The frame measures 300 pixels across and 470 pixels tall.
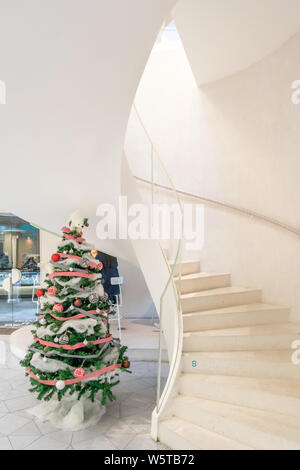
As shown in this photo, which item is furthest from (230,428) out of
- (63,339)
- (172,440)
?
(63,339)

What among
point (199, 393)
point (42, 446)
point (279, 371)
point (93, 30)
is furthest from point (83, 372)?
point (93, 30)

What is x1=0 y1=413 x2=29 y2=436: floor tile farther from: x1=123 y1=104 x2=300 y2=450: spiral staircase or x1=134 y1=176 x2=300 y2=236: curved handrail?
x1=134 y1=176 x2=300 y2=236: curved handrail

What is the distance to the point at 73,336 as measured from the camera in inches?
122

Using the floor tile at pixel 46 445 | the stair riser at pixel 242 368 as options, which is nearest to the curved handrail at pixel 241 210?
the stair riser at pixel 242 368

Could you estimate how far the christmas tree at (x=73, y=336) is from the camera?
9.87 ft

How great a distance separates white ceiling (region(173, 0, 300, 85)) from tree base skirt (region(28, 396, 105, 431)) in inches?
154

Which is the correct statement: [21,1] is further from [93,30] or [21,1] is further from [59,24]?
[93,30]

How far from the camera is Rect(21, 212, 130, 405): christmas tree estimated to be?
3010mm

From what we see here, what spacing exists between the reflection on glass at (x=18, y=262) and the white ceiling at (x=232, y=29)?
4854mm

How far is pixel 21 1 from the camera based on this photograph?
6.12 feet

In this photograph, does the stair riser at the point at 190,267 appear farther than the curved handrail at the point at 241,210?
Yes

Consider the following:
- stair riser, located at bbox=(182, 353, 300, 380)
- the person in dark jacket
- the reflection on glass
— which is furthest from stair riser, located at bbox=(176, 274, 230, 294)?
the reflection on glass

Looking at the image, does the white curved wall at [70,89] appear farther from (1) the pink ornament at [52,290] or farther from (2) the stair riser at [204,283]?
(2) the stair riser at [204,283]

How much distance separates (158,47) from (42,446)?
545 centimetres
